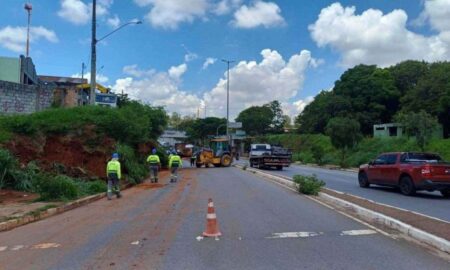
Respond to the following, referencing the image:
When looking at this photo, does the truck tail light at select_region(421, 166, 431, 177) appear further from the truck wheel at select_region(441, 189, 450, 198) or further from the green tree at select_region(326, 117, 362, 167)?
the green tree at select_region(326, 117, 362, 167)

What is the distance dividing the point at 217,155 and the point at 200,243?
118 ft

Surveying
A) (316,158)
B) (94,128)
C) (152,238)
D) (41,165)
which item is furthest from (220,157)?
(152,238)

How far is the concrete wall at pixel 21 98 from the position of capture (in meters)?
33.4

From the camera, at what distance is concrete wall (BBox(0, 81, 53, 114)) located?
33375mm

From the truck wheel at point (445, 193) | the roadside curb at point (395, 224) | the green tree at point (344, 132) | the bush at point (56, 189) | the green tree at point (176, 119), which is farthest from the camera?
the green tree at point (176, 119)

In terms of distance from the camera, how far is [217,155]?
44.8 metres

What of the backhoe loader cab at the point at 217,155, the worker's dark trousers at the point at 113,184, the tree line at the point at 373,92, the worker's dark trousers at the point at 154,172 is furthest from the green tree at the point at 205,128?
the worker's dark trousers at the point at 113,184

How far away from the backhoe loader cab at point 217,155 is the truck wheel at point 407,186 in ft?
85.9

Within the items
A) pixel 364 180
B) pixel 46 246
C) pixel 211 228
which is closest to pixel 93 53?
pixel 364 180

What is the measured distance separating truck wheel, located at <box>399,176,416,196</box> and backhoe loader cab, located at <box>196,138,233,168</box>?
26.2m

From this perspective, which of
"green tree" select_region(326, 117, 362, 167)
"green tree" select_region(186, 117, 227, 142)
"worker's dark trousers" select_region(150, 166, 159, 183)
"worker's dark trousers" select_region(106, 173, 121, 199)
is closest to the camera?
"worker's dark trousers" select_region(106, 173, 121, 199)

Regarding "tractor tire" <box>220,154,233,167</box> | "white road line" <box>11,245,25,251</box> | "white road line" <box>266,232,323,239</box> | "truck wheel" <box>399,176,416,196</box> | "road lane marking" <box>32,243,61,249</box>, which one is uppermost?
"tractor tire" <box>220,154,233,167</box>

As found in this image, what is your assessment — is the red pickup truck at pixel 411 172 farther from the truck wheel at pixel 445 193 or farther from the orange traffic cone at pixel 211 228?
the orange traffic cone at pixel 211 228

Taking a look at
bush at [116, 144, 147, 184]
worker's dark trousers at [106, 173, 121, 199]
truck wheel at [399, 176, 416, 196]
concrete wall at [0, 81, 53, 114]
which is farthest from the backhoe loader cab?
truck wheel at [399, 176, 416, 196]
